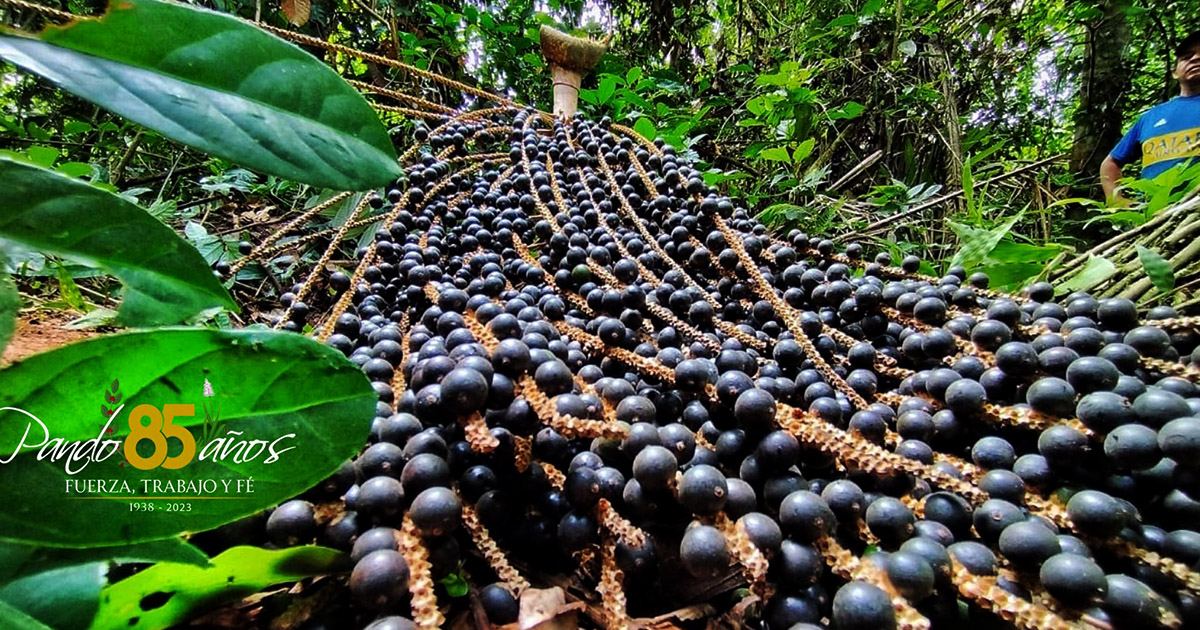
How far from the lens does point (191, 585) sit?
1.04 ft

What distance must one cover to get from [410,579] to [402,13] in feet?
7.82

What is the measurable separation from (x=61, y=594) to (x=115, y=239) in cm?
19

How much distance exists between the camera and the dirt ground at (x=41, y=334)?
62 cm

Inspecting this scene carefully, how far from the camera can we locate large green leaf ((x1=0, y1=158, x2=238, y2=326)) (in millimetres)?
287

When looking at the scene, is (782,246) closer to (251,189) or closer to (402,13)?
(251,189)

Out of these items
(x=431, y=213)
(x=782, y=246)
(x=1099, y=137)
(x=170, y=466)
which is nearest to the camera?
(x=170, y=466)

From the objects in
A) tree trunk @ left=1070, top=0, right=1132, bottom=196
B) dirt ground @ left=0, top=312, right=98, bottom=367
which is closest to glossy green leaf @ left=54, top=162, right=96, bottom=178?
dirt ground @ left=0, top=312, right=98, bottom=367

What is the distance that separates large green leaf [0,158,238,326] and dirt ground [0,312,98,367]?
1.14 feet

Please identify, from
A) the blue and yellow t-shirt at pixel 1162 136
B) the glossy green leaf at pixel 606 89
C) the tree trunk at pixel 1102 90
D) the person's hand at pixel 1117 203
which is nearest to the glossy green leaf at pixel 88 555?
the person's hand at pixel 1117 203

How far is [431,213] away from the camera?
38.2 inches

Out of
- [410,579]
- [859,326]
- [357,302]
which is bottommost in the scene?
[410,579]

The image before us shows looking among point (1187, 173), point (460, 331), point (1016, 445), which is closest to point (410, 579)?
point (460, 331)

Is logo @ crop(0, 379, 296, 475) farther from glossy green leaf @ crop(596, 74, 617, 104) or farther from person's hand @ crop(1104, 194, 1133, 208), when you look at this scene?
glossy green leaf @ crop(596, 74, 617, 104)

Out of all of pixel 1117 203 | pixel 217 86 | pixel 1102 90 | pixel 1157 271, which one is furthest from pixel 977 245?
pixel 1102 90
